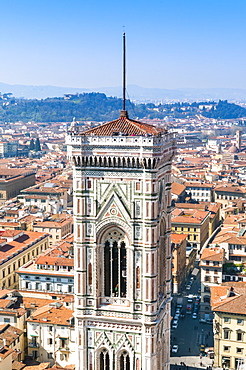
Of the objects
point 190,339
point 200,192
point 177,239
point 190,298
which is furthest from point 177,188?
point 190,339

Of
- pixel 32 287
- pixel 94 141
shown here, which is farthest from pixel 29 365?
pixel 94 141

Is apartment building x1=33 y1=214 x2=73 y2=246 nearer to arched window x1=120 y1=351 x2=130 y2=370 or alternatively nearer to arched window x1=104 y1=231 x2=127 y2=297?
arched window x1=120 y1=351 x2=130 y2=370

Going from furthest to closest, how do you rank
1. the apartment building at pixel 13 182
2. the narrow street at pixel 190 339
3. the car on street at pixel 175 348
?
1. the apartment building at pixel 13 182
2. the car on street at pixel 175 348
3. the narrow street at pixel 190 339

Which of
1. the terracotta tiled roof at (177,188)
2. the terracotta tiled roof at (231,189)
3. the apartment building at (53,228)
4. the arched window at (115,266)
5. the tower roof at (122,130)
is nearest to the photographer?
the tower roof at (122,130)

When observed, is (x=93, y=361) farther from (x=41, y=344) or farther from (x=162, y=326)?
(x=41, y=344)

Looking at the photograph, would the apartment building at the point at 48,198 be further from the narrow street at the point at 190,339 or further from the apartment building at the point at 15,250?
the narrow street at the point at 190,339

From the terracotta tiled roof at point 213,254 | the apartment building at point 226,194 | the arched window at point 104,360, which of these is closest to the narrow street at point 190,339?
the terracotta tiled roof at point 213,254

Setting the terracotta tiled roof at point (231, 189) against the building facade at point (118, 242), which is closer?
the building facade at point (118, 242)

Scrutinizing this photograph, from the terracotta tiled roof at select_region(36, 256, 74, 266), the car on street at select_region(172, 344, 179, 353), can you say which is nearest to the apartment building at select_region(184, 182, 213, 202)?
the terracotta tiled roof at select_region(36, 256, 74, 266)

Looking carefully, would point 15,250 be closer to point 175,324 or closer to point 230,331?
point 175,324

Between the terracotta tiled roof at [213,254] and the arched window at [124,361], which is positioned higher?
the arched window at [124,361]
